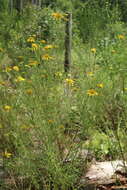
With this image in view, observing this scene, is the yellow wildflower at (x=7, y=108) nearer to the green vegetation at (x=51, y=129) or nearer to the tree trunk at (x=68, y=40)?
the green vegetation at (x=51, y=129)

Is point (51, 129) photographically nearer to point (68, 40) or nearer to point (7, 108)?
point (7, 108)

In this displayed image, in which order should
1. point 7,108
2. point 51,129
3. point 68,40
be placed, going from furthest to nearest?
point 68,40 → point 7,108 → point 51,129

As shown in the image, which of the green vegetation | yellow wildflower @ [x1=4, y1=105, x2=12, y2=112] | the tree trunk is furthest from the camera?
the tree trunk

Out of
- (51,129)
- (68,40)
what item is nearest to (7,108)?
(51,129)

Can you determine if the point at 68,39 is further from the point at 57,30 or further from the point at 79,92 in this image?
the point at 79,92

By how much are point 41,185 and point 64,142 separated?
0.46 m

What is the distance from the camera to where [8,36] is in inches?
357

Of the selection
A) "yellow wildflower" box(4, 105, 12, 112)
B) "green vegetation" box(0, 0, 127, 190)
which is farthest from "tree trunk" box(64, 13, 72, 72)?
"yellow wildflower" box(4, 105, 12, 112)

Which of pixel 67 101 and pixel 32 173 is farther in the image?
pixel 67 101

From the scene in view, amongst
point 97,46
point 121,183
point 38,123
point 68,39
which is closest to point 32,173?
point 38,123

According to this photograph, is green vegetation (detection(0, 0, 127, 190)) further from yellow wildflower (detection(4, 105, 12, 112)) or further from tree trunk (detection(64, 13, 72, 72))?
tree trunk (detection(64, 13, 72, 72))

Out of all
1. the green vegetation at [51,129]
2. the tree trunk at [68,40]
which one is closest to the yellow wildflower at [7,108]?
the green vegetation at [51,129]

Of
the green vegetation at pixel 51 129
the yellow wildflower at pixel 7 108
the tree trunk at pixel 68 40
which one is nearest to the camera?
the green vegetation at pixel 51 129

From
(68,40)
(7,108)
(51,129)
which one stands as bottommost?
(51,129)
